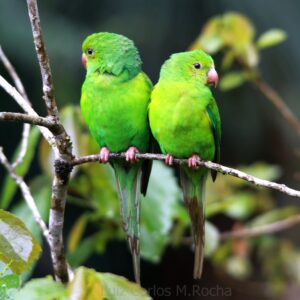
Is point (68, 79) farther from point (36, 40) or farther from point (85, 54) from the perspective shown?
point (36, 40)

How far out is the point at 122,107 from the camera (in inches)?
78.4

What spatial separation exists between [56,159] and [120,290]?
38 cm

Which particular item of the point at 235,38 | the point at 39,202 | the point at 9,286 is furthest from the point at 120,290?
the point at 235,38

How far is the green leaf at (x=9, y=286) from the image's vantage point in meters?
1.28

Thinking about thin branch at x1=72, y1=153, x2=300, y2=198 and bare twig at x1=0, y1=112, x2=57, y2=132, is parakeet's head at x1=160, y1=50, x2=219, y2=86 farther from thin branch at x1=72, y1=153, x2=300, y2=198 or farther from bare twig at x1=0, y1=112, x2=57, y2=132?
bare twig at x1=0, y1=112, x2=57, y2=132

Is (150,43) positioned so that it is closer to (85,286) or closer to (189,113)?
(189,113)

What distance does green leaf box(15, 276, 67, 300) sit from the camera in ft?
4.33

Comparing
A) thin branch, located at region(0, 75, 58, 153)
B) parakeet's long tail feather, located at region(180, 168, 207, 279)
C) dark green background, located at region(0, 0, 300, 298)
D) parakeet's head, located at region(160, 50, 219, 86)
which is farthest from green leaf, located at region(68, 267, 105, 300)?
dark green background, located at region(0, 0, 300, 298)

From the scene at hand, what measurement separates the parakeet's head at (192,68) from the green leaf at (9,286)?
3.02 feet

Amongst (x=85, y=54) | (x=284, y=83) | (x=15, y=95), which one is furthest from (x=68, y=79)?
(x=15, y=95)

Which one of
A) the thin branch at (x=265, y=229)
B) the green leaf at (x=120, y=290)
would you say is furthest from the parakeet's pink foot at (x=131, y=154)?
the thin branch at (x=265, y=229)

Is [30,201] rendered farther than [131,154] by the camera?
No

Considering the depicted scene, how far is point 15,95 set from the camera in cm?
159

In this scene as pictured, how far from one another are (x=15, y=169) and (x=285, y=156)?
9.55 feet
